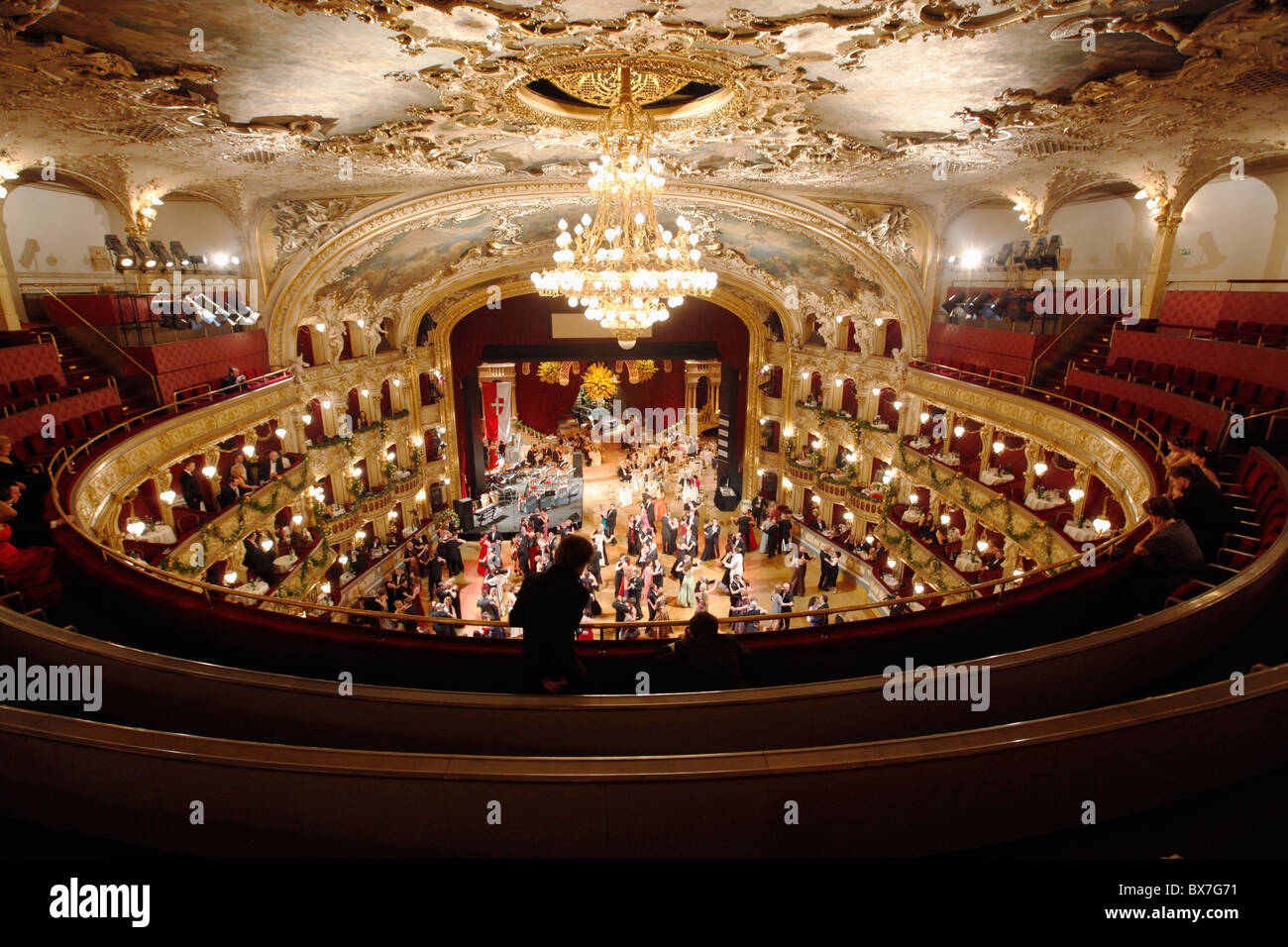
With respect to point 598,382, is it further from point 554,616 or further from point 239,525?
point 554,616

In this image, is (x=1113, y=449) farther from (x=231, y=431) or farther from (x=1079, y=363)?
(x=231, y=431)

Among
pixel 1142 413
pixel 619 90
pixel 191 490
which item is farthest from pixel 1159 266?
pixel 191 490

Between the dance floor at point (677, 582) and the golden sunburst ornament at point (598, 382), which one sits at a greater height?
the golden sunburst ornament at point (598, 382)

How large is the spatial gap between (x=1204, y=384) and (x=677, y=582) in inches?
364

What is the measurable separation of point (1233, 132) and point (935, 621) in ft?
25.3

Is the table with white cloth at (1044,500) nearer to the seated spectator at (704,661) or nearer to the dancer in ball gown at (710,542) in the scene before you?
the dancer in ball gown at (710,542)

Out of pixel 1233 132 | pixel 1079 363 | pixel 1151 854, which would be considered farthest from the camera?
pixel 1079 363

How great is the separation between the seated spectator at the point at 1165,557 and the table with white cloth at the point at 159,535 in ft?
34.3

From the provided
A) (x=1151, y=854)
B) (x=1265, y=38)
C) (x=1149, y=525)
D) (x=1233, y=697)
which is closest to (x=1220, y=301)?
(x=1265, y=38)

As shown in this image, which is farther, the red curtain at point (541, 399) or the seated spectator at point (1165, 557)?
the red curtain at point (541, 399)

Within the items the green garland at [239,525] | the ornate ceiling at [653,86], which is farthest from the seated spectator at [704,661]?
the green garland at [239,525]

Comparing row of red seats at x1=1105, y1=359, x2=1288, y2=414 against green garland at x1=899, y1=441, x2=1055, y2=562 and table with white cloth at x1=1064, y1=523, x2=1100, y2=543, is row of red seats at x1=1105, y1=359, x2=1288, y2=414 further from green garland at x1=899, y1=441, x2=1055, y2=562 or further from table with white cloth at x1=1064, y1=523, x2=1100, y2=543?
green garland at x1=899, y1=441, x2=1055, y2=562

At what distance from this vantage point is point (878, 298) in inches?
580

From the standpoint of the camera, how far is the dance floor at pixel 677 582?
1324cm
